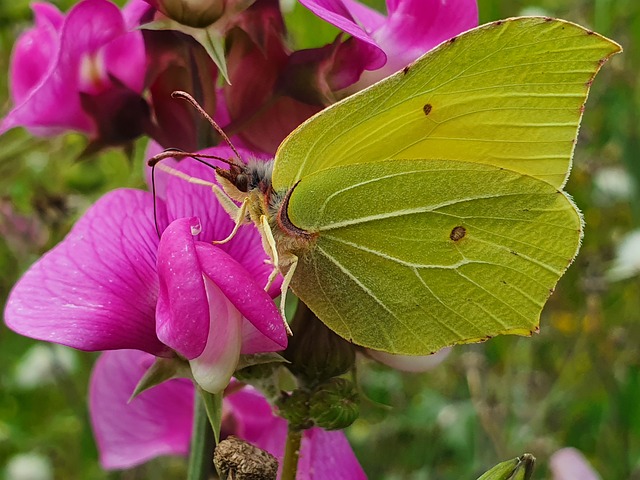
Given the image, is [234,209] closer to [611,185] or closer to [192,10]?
[192,10]

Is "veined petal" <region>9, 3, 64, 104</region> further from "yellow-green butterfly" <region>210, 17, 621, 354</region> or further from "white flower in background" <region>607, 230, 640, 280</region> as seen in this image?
"white flower in background" <region>607, 230, 640, 280</region>

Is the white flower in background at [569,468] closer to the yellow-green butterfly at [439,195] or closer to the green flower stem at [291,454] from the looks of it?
the yellow-green butterfly at [439,195]

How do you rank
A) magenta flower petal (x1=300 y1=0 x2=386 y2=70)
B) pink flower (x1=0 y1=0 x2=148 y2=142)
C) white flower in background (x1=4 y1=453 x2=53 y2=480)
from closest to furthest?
magenta flower petal (x1=300 y1=0 x2=386 y2=70) → pink flower (x1=0 y1=0 x2=148 y2=142) → white flower in background (x1=4 y1=453 x2=53 y2=480)

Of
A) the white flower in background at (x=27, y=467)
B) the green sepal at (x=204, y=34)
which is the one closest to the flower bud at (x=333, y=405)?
the green sepal at (x=204, y=34)

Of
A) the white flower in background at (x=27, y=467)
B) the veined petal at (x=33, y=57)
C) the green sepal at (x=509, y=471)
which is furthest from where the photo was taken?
the white flower in background at (x=27, y=467)

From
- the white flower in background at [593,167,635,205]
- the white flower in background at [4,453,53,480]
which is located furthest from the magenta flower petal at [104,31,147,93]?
the white flower in background at [593,167,635,205]

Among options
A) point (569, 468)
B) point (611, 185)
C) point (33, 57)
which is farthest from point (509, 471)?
point (611, 185)

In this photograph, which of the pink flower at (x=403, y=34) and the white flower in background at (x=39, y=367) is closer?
the pink flower at (x=403, y=34)

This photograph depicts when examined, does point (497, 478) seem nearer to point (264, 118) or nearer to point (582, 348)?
point (264, 118)
